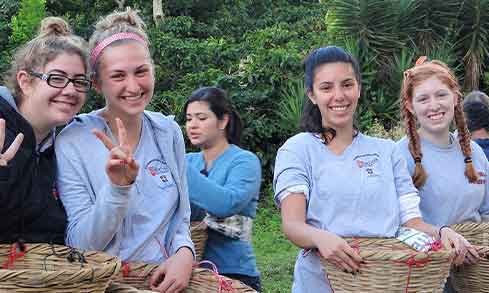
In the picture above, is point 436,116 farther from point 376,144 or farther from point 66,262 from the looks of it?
point 66,262

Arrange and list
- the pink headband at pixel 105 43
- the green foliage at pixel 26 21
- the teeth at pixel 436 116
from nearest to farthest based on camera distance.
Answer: the pink headband at pixel 105 43, the teeth at pixel 436 116, the green foliage at pixel 26 21

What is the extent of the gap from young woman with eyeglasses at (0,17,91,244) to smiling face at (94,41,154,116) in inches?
3.1

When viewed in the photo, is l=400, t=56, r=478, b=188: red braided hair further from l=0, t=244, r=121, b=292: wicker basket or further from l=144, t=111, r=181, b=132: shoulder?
l=0, t=244, r=121, b=292: wicker basket

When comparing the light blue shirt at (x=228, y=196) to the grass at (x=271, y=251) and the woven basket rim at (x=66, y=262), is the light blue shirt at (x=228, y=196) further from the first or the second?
the grass at (x=271, y=251)

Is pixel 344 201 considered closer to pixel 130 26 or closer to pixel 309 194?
pixel 309 194

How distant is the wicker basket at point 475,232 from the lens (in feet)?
11.2

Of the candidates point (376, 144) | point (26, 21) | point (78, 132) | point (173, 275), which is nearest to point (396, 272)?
point (376, 144)

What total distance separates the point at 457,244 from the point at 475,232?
37 cm

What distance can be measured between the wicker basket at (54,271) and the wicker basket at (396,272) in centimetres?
86

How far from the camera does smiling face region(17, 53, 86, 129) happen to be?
2779 millimetres

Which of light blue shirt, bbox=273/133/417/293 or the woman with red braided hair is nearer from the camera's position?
light blue shirt, bbox=273/133/417/293

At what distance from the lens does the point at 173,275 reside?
2.83 meters

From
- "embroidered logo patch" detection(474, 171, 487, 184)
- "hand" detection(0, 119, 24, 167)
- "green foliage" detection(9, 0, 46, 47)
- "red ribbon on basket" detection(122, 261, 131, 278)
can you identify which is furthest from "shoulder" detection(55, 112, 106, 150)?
"green foliage" detection(9, 0, 46, 47)

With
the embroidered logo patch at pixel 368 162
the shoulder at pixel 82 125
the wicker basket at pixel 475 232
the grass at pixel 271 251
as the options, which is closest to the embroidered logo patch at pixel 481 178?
the wicker basket at pixel 475 232
